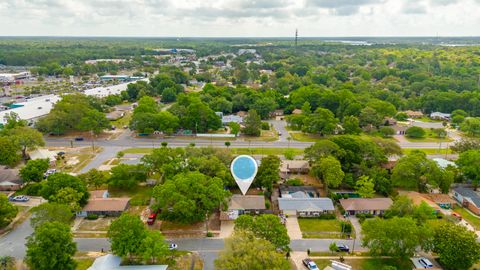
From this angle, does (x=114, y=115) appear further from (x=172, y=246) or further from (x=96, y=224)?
(x=172, y=246)

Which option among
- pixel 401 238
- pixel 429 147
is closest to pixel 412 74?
pixel 429 147

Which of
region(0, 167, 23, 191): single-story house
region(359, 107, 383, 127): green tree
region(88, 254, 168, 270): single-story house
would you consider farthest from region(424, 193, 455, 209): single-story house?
region(0, 167, 23, 191): single-story house

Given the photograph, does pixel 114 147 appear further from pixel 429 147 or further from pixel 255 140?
pixel 429 147

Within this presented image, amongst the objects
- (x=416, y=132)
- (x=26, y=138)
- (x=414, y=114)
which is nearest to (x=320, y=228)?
(x=416, y=132)

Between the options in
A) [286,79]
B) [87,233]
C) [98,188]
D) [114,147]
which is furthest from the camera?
[286,79]

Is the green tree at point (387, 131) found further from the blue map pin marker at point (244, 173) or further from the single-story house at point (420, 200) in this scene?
the blue map pin marker at point (244, 173)

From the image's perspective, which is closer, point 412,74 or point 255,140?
point 255,140

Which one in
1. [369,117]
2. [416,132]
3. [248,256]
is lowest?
[416,132]
